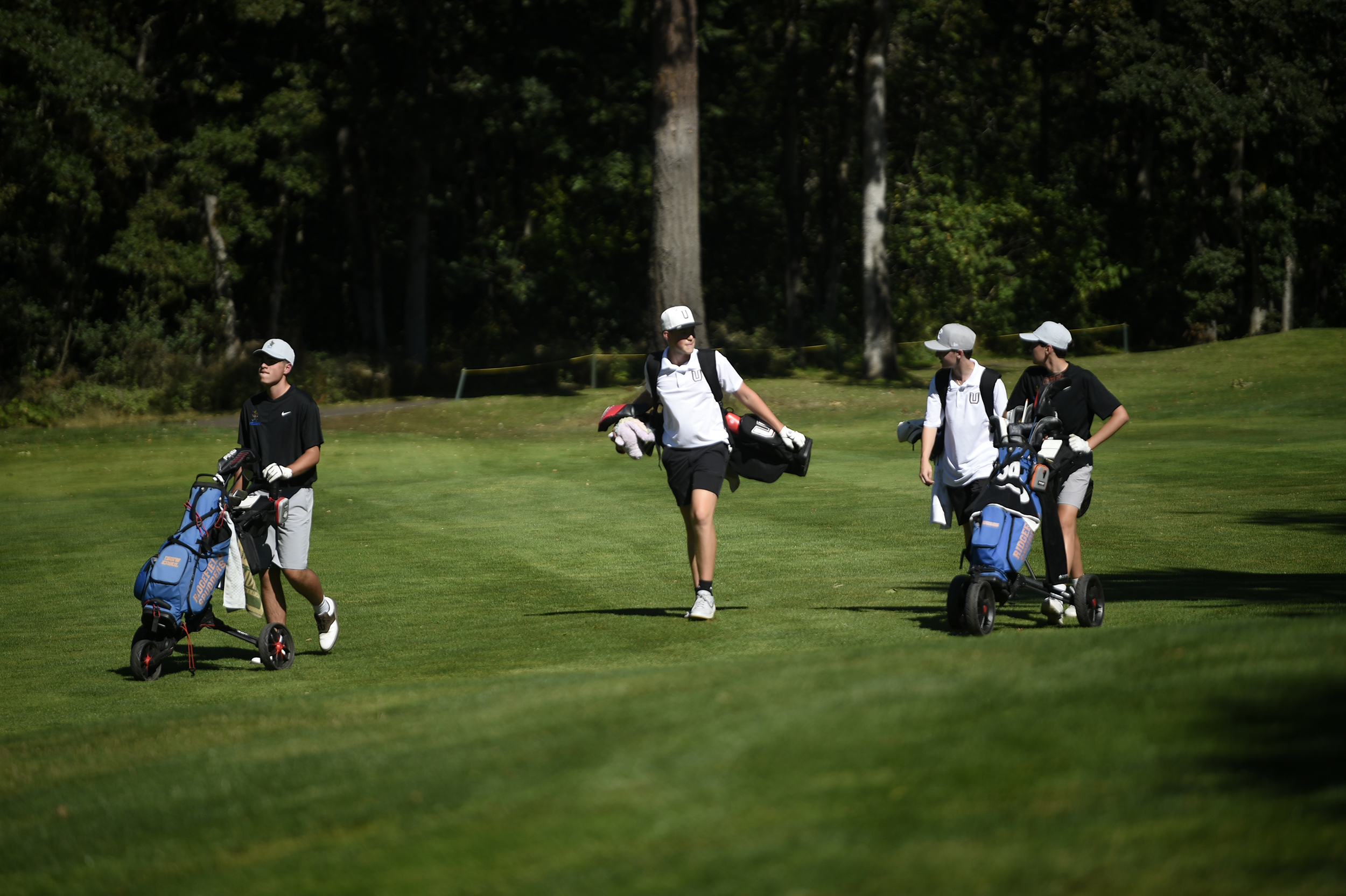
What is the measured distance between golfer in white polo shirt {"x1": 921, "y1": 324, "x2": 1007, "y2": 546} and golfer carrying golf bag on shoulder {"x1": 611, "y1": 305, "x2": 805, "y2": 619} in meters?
1.12

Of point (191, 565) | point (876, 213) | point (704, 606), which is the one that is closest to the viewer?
point (191, 565)

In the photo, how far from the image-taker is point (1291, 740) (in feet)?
16.3

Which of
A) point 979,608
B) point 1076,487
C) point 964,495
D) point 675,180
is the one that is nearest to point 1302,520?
point 1076,487

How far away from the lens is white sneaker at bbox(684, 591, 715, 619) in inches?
425

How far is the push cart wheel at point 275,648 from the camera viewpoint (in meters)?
9.94

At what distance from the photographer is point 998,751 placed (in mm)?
5008

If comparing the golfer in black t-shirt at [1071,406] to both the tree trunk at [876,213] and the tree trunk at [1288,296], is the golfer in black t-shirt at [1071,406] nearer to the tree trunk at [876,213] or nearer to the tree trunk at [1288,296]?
the tree trunk at [876,213]

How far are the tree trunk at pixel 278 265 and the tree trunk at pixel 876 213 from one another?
61.1 ft

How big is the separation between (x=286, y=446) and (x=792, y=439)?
3.63m

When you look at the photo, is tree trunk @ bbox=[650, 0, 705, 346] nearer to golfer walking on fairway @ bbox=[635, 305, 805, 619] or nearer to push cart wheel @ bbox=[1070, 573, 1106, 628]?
golfer walking on fairway @ bbox=[635, 305, 805, 619]

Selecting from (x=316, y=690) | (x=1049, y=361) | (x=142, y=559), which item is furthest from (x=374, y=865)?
(x=142, y=559)

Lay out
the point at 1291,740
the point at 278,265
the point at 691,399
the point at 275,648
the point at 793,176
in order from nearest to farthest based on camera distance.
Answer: the point at 1291,740, the point at 275,648, the point at 691,399, the point at 278,265, the point at 793,176

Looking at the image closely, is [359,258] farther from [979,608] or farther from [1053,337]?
[979,608]

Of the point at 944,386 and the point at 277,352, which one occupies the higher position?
the point at 277,352
